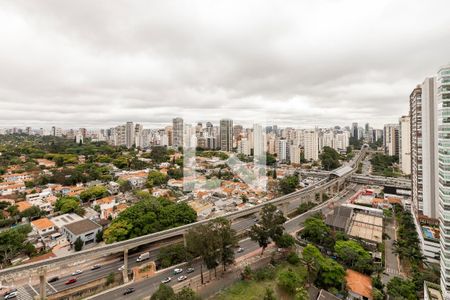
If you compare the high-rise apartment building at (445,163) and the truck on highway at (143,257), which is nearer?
A: the high-rise apartment building at (445,163)

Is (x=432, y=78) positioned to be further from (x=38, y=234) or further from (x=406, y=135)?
(x=38, y=234)

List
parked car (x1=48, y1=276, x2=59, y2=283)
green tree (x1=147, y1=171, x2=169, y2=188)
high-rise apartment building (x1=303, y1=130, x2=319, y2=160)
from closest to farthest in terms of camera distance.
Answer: parked car (x1=48, y1=276, x2=59, y2=283), green tree (x1=147, y1=171, x2=169, y2=188), high-rise apartment building (x1=303, y1=130, x2=319, y2=160)

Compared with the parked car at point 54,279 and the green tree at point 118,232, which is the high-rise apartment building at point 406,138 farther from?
the parked car at point 54,279

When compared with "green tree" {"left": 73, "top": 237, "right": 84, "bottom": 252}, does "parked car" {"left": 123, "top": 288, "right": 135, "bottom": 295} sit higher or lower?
lower

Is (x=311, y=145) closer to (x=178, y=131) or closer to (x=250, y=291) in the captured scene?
(x=178, y=131)

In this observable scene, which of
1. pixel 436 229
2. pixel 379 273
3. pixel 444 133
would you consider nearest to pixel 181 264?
pixel 379 273

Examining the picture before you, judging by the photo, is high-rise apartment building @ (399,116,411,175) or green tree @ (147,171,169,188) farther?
high-rise apartment building @ (399,116,411,175)

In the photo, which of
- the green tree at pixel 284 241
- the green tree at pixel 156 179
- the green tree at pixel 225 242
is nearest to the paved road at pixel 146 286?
the green tree at pixel 225 242

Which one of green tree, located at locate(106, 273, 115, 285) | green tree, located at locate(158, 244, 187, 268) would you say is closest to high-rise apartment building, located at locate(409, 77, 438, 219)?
green tree, located at locate(158, 244, 187, 268)

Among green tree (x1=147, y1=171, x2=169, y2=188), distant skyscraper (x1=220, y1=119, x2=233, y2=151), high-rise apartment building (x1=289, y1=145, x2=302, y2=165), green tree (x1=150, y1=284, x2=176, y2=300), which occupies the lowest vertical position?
green tree (x1=150, y1=284, x2=176, y2=300)

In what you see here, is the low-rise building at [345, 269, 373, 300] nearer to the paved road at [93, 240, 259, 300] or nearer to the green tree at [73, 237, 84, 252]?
the paved road at [93, 240, 259, 300]
